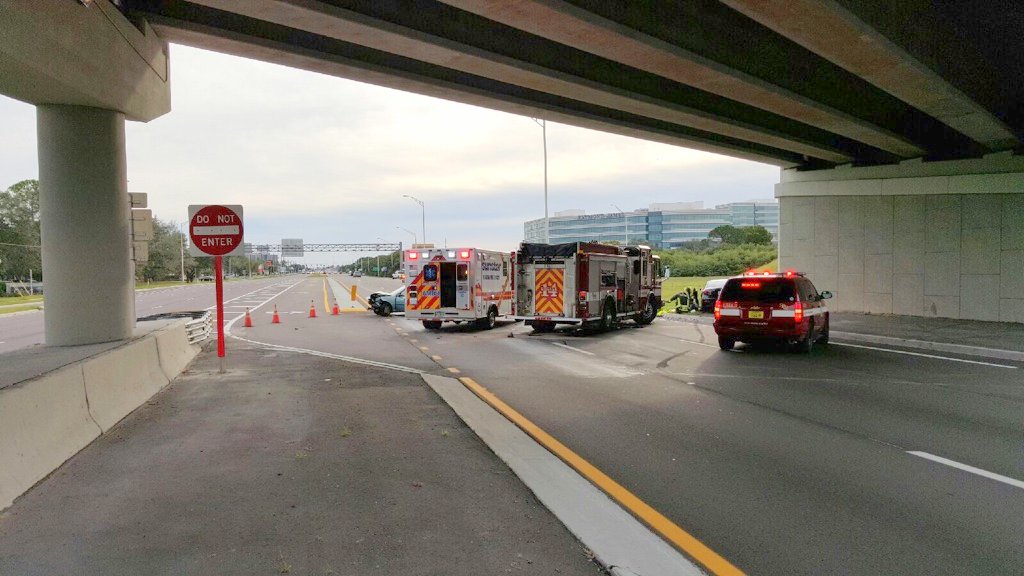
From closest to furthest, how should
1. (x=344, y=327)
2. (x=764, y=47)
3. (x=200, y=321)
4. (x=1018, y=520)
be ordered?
(x=1018, y=520) → (x=764, y=47) → (x=200, y=321) → (x=344, y=327)

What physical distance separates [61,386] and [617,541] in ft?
17.1

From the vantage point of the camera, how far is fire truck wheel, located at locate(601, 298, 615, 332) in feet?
66.2

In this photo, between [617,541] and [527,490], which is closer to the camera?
[617,541]

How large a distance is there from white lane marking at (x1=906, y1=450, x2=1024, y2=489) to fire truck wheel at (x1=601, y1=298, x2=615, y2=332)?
13.6m

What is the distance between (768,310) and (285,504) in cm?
1204

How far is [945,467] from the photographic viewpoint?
20.2 feet

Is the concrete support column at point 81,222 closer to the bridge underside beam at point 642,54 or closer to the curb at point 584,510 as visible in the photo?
the bridge underside beam at point 642,54

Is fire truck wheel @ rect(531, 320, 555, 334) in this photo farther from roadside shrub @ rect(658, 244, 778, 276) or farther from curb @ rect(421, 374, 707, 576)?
roadside shrub @ rect(658, 244, 778, 276)

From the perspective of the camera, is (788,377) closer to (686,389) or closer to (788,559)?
(686,389)

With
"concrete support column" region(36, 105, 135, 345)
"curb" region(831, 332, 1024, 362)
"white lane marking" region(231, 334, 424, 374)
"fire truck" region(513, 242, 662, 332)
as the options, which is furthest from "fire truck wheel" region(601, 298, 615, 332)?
"concrete support column" region(36, 105, 135, 345)

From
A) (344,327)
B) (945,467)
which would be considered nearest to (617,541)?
(945,467)

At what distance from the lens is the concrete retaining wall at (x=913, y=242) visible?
819 inches

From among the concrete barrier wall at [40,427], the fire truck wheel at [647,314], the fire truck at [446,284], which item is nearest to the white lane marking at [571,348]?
the fire truck at [446,284]

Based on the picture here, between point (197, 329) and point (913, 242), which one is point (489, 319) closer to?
point (197, 329)
